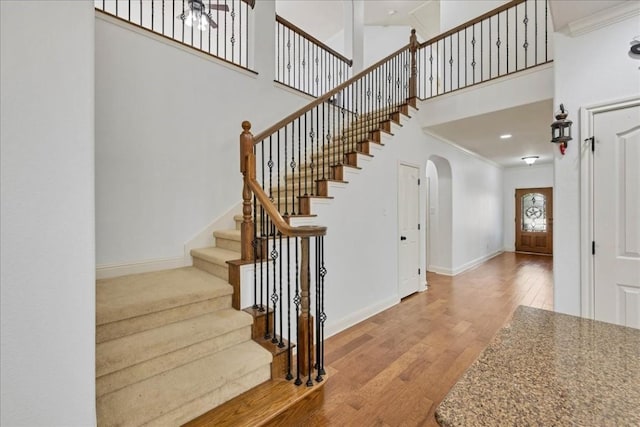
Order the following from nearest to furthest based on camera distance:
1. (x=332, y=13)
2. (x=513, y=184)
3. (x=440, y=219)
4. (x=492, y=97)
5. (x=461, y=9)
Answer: (x=492, y=97), (x=461, y=9), (x=440, y=219), (x=332, y=13), (x=513, y=184)

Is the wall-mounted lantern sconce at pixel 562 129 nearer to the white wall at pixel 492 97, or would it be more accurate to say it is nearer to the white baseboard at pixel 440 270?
the white wall at pixel 492 97

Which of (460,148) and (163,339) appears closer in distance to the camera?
(163,339)

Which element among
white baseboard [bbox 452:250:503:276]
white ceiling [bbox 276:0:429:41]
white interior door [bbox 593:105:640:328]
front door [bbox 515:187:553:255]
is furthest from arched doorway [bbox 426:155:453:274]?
front door [bbox 515:187:553:255]

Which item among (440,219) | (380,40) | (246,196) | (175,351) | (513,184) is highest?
(380,40)

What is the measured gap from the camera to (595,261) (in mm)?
2352

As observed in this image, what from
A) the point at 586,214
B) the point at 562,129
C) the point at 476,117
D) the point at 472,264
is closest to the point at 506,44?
the point at 476,117

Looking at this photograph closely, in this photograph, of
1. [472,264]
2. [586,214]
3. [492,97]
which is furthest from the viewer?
[472,264]

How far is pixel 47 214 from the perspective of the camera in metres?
1.02

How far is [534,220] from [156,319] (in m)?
9.99

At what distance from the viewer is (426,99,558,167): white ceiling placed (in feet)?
12.6

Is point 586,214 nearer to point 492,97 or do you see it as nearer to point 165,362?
point 492,97

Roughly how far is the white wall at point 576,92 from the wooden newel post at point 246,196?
2.73 metres

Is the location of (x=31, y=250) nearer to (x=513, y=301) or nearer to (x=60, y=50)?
(x=60, y=50)

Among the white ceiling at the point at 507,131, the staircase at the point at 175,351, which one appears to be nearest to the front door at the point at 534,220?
the white ceiling at the point at 507,131
